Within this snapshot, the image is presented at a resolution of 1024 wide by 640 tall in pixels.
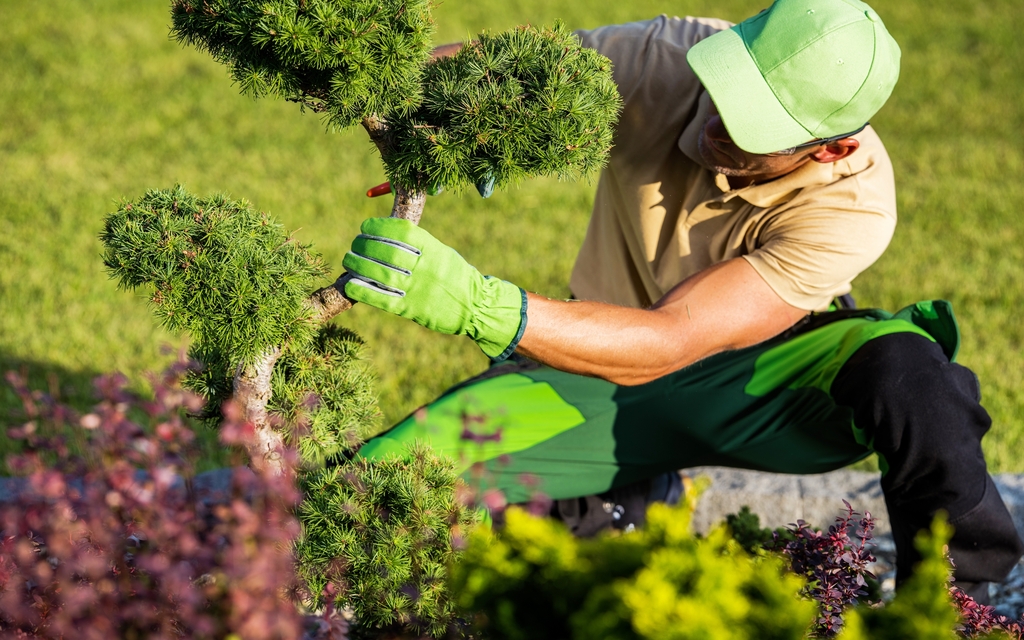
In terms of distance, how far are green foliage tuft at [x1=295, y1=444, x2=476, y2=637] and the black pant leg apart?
1.08 meters

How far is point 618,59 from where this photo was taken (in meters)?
2.68

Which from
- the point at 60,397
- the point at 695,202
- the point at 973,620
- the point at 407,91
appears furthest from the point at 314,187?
the point at 973,620

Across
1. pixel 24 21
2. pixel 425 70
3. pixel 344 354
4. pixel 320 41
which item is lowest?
pixel 344 354

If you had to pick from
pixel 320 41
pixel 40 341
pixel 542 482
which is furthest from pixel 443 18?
pixel 320 41

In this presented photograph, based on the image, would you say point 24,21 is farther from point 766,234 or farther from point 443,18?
→ point 766,234

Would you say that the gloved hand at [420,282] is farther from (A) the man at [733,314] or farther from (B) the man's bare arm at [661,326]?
(B) the man's bare arm at [661,326]

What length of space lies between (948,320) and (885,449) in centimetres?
42

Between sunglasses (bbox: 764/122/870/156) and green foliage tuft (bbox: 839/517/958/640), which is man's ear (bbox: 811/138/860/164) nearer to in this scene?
sunglasses (bbox: 764/122/870/156)

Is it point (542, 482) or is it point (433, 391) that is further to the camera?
point (433, 391)

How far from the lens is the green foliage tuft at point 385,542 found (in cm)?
178

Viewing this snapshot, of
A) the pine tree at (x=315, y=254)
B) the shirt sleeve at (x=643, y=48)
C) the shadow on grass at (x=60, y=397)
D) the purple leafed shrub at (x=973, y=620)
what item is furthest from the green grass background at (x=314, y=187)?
the purple leafed shrub at (x=973, y=620)

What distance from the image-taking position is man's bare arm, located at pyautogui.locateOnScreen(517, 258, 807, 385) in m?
2.06

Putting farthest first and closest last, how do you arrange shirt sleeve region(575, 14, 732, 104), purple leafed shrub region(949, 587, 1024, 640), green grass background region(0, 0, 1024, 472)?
green grass background region(0, 0, 1024, 472)
shirt sleeve region(575, 14, 732, 104)
purple leafed shrub region(949, 587, 1024, 640)

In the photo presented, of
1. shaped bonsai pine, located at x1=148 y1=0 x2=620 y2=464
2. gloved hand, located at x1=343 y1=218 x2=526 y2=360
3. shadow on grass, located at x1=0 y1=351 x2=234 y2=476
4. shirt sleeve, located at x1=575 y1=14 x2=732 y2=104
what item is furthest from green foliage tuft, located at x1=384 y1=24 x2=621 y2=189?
shadow on grass, located at x1=0 y1=351 x2=234 y2=476
